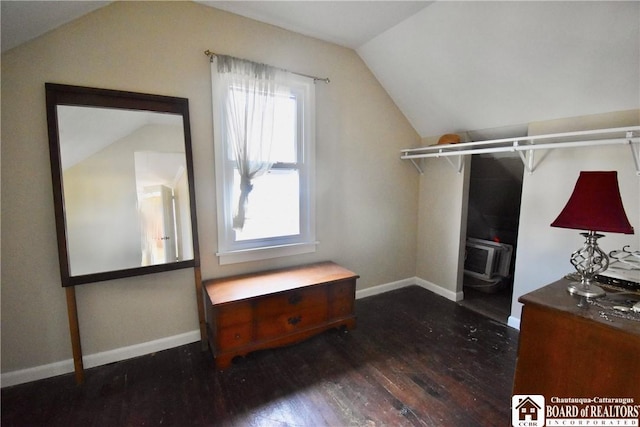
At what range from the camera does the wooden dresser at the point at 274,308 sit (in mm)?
1892

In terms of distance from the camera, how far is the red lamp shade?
1.25 m

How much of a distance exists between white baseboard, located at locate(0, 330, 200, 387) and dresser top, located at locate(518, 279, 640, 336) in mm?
2276

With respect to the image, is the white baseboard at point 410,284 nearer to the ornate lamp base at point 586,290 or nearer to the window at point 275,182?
the window at point 275,182

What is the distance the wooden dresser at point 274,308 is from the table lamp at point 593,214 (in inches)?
56.8

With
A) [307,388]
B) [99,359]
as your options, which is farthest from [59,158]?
[307,388]

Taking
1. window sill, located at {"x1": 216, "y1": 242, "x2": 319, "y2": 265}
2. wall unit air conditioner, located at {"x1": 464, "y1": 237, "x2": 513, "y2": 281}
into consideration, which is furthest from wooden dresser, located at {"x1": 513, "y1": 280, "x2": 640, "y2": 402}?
wall unit air conditioner, located at {"x1": 464, "y1": 237, "x2": 513, "y2": 281}

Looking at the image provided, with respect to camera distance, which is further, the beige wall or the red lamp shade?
the beige wall

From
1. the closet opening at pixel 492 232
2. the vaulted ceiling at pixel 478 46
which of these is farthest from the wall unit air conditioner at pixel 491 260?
the vaulted ceiling at pixel 478 46

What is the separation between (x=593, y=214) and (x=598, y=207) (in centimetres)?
4

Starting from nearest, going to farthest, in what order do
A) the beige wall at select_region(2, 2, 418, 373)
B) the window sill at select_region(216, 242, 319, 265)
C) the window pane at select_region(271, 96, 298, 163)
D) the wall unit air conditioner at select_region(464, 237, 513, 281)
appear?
the beige wall at select_region(2, 2, 418, 373)
the window sill at select_region(216, 242, 319, 265)
the window pane at select_region(271, 96, 298, 163)
the wall unit air conditioner at select_region(464, 237, 513, 281)

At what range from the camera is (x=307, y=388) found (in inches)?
68.7

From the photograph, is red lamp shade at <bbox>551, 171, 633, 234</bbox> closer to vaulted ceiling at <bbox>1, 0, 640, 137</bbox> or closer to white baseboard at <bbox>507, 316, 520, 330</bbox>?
vaulted ceiling at <bbox>1, 0, 640, 137</bbox>

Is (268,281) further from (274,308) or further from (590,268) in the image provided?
(590,268)

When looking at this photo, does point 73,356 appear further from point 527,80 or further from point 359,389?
point 527,80
